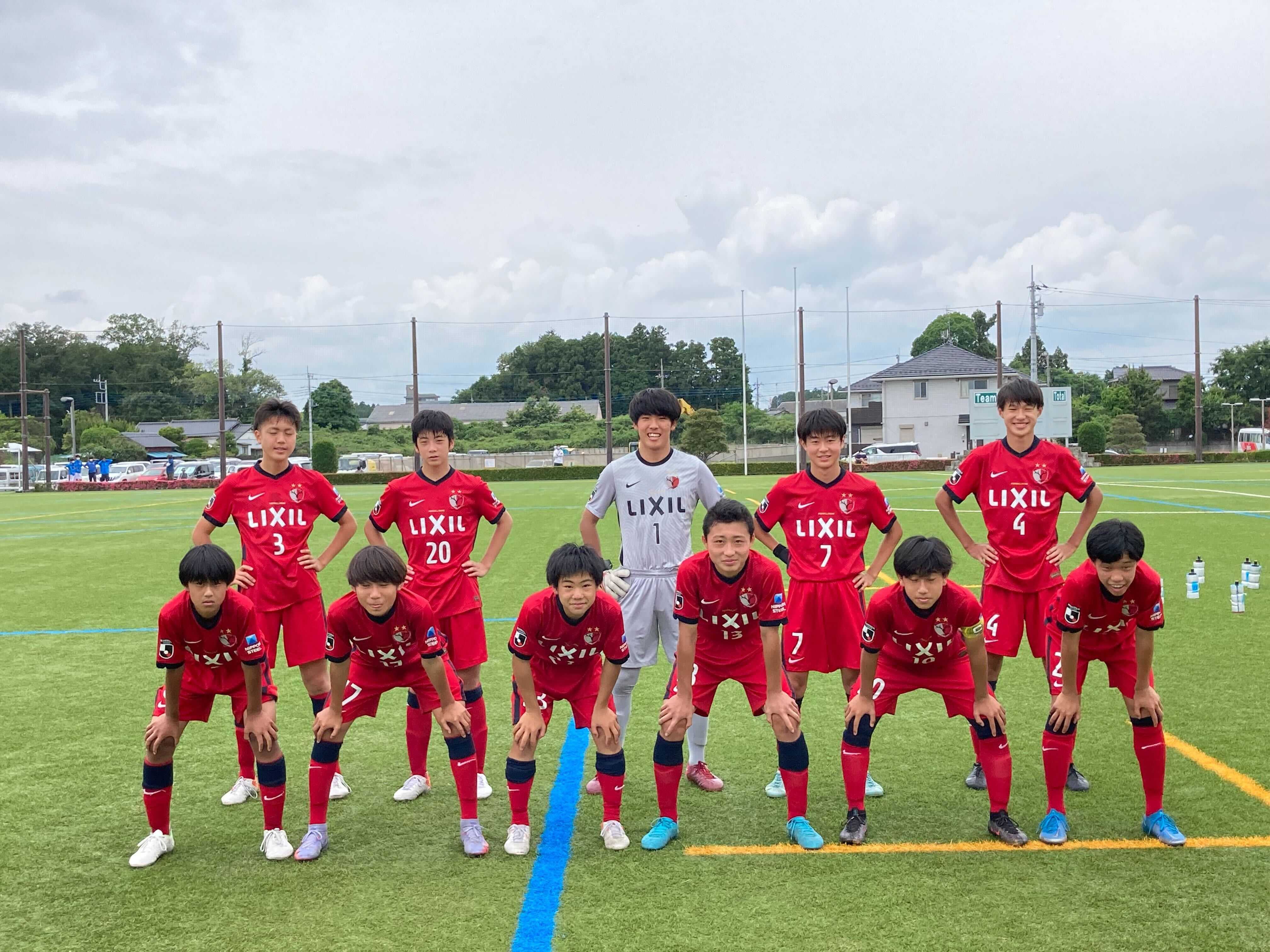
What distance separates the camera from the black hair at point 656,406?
523 cm

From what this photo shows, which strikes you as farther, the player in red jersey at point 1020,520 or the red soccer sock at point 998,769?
the player in red jersey at point 1020,520

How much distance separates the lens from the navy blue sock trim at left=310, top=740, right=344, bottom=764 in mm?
4418

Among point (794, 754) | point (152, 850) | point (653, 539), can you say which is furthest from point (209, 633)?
point (794, 754)

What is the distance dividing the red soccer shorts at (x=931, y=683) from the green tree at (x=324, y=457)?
4806cm

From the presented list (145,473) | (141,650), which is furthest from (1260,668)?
(145,473)

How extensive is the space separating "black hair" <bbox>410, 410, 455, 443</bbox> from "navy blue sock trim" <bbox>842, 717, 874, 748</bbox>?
255cm

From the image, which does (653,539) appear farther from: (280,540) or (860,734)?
(280,540)

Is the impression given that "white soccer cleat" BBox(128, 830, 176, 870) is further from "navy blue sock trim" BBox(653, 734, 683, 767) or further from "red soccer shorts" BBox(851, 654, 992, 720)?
"red soccer shorts" BBox(851, 654, 992, 720)

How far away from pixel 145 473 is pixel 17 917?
55.3 meters

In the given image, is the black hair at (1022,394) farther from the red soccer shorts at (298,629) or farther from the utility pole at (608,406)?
the utility pole at (608,406)

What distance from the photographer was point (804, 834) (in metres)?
4.32

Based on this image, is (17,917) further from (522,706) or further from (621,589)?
(621,589)

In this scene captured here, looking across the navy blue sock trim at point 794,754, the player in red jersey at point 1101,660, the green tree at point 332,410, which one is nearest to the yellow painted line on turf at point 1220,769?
the player in red jersey at point 1101,660

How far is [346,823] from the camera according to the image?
4.72m
